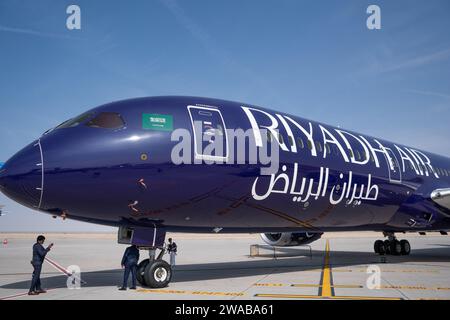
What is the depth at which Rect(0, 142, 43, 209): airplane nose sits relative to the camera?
27.3 feet

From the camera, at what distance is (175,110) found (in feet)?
33.2

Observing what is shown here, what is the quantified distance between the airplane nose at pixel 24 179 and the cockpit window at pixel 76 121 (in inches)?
44.4

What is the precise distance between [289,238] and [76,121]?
11075mm

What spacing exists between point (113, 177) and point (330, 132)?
8004 mm

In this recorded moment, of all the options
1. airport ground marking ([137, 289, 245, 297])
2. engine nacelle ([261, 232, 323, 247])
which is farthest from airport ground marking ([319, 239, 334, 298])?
engine nacelle ([261, 232, 323, 247])

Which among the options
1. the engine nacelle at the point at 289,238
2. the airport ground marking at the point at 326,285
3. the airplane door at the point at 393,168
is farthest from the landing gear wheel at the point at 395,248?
the airport ground marking at the point at 326,285

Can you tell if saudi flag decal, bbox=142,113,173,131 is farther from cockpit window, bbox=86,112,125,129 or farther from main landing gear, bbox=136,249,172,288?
main landing gear, bbox=136,249,172,288

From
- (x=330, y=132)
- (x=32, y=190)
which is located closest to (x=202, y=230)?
(x=32, y=190)

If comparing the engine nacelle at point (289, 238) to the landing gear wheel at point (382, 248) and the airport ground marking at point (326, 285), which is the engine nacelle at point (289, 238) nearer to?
the airport ground marking at point (326, 285)

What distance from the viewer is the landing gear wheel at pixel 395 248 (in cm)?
2108

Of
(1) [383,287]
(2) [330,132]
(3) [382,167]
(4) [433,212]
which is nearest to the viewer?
(1) [383,287]

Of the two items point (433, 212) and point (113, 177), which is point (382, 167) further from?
point (113, 177)

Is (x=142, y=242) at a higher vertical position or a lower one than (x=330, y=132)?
lower

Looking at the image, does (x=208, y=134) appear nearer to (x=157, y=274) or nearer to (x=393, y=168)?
(x=157, y=274)
